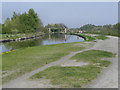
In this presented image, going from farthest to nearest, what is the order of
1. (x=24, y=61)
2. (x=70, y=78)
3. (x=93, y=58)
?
(x=93, y=58) < (x=24, y=61) < (x=70, y=78)

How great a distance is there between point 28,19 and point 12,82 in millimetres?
94231

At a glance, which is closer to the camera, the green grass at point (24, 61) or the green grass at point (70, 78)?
the green grass at point (70, 78)


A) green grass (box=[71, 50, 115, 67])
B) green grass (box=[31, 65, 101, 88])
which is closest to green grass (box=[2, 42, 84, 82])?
green grass (box=[31, 65, 101, 88])

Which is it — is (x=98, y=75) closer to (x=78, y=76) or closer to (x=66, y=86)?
(x=78, y=76)

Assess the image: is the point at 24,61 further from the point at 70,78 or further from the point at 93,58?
the point at 93,58

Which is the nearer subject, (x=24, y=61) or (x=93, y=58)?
(x=24, y=61)

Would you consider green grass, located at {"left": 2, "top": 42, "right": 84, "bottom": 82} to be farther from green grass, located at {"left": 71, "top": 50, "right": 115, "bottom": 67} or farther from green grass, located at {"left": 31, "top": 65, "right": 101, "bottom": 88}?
green grass, located at {"left": 71, "top": 50, "right": 115, "bottom": 67}

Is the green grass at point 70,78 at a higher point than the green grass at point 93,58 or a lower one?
lower

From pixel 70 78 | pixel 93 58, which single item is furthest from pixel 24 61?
pixel 93 58

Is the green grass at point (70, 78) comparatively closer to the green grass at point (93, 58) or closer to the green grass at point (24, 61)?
the green grass at point (24, 61)

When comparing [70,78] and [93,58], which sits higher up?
[93,58]

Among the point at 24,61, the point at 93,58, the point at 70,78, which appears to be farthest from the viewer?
the point at 93,58

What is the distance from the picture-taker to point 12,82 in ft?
28.3

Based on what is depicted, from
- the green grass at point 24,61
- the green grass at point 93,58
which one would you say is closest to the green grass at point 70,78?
the green grass at point 24,61
